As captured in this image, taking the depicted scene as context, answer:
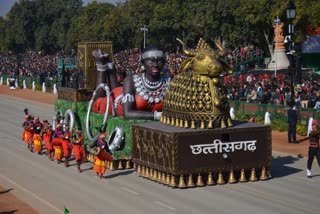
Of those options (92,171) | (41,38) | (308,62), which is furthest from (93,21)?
(92,171)

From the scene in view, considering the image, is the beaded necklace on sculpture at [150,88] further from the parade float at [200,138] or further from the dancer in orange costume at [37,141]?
the dancer in orange costume at [37,141]

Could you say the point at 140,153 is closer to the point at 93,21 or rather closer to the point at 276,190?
the point at 276,190

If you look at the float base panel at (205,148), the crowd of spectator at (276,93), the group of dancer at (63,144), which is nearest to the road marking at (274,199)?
the float base panel at (205,148)

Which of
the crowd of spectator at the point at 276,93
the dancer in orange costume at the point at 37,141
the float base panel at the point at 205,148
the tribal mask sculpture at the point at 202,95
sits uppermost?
the tribal mask sculpture at the point at 202,95

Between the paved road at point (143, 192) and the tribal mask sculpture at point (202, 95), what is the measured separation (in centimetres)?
188

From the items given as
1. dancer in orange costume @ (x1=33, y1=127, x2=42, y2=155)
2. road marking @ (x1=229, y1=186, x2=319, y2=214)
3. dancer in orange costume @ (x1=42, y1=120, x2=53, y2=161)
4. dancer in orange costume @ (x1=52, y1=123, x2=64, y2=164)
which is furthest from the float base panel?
dancer in orange costume @ (x1=33, y1=127, x2=42, y2=155)

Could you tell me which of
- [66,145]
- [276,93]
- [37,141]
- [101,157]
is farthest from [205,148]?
[276,93]

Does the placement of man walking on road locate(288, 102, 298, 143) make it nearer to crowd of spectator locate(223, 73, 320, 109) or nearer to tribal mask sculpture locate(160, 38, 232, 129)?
crowd of spectator locate(223, 73, 320, 109)

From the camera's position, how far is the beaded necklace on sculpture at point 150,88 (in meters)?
22.7

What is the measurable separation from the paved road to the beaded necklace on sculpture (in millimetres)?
2439

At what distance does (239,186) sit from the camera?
20.4 metres

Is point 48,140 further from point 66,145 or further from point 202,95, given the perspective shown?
point 202,95

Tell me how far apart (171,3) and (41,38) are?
122 feet

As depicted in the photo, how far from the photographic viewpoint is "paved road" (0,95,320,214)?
1786cm
